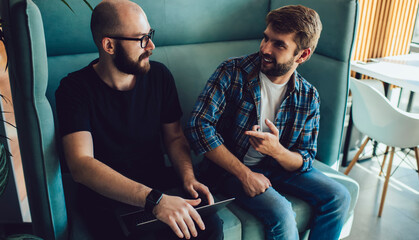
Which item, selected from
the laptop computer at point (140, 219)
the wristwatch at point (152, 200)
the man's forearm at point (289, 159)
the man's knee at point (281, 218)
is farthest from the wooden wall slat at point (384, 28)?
the wristwatch at point (152, 200)

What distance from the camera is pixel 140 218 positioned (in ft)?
3.79

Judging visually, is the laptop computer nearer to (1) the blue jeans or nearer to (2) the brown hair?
(1) the blue jeans

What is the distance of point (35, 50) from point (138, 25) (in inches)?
15.5

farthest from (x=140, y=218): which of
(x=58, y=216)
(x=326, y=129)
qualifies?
(x=326, y=129)

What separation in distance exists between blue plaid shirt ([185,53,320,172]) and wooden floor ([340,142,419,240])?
31.6 inches

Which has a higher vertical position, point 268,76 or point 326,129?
point 268,76

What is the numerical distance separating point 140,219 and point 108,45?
2.11 feet

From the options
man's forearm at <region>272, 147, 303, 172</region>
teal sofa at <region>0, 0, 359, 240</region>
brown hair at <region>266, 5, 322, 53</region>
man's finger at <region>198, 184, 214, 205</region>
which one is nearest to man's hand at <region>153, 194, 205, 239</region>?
man's finger at <region>198, 184, 214, 205</region>

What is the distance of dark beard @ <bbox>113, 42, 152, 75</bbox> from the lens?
1305mm

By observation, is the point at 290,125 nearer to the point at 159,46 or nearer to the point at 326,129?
the point at 326,129

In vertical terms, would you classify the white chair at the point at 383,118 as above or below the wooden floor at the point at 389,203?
above

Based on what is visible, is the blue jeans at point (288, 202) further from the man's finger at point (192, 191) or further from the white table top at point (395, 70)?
the white table top at point (395, 70)

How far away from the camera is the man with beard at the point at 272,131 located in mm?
1404

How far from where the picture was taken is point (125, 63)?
1316mm
